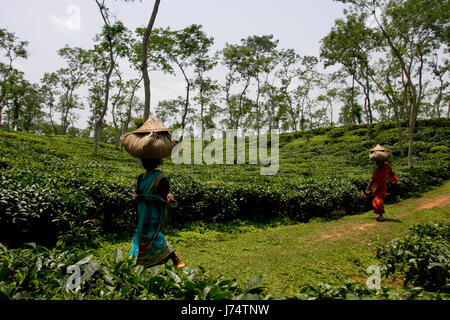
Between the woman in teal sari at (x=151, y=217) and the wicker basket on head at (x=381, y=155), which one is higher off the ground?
the wicker basket on head at (x=381, y=155)

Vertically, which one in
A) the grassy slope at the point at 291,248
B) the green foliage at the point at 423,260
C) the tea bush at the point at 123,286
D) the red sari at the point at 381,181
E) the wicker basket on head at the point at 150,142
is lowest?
the grassy slope at the point at 291,248

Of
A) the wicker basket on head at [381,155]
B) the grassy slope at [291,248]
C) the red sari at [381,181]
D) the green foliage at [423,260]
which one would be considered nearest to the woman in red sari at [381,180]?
the red sari at [381,181]

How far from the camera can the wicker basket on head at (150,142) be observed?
2.98 meters

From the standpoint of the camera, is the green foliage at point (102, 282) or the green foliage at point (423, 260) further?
the green foliage at point (423, 260)

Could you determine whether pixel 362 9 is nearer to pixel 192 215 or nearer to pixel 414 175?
pixel 414 175

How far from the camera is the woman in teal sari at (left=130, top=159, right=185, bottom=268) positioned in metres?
3.02

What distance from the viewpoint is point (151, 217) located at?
3092 millimetres

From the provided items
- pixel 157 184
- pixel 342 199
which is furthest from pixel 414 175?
pixel 157 184

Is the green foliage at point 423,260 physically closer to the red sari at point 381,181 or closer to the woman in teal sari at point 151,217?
the woman in teal sari at point 151,217

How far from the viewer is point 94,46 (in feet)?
68.0

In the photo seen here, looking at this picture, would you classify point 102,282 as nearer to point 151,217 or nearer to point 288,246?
point 151,217

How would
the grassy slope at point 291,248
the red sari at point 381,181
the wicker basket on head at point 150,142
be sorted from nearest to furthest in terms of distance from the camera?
the wicker basket on head at point 150,142, the grassy slope at point 291,248, the red sari at point 381,181

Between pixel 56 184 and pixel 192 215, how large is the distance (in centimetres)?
299

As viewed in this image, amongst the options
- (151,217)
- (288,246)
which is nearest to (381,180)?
(288,246)
